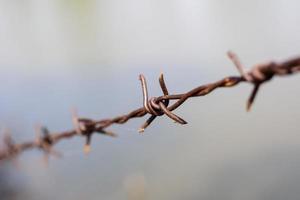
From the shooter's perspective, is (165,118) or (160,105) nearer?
(160,105)

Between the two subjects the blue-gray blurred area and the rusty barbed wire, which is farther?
the blue-gray blurred area

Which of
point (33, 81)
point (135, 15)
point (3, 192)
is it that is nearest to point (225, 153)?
point (3, 192)

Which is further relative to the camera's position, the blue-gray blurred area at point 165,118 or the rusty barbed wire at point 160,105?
the blue-gray blurred area at point 165,118

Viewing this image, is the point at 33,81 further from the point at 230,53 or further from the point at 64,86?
the point at 230,53
